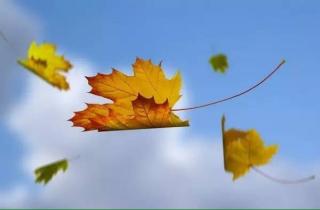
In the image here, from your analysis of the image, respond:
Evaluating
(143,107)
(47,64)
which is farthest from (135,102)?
(47,64)

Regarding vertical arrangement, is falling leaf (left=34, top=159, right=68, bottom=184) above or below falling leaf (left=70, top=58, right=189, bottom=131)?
below

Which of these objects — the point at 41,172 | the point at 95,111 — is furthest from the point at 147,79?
the point at 41,172

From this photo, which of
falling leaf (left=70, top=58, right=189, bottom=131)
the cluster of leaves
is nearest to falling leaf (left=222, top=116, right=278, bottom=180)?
the cluster of leaves

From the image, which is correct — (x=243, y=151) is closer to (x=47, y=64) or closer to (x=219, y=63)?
(x=219, y=63)

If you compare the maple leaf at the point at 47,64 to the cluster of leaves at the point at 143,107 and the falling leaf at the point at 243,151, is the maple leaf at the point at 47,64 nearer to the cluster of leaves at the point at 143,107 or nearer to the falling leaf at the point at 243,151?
the cluster of leaves at the point at 143,107

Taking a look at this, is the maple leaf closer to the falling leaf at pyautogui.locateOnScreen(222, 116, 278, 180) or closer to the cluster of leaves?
the cluster of leaves

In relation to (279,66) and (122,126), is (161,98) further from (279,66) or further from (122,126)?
(279,66)
